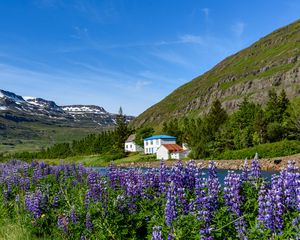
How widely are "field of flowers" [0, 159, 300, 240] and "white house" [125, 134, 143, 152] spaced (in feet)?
393

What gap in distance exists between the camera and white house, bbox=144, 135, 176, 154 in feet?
350

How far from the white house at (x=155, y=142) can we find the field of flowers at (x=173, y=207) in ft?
310

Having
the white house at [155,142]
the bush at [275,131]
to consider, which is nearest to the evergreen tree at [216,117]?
the white house at [155,142]

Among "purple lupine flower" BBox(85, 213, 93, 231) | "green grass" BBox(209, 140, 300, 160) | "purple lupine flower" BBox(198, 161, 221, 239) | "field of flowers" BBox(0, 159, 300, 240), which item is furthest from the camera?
"green grass" BBox(209, 140, 300, 160)

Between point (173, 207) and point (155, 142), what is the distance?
105m

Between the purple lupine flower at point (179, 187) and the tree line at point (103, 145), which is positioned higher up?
the tree line at point (103, 145)

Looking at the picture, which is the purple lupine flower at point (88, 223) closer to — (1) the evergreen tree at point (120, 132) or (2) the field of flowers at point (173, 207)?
(2) the field of flowers at point (173, 207)

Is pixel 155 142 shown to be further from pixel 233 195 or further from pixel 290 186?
pixel 290 186

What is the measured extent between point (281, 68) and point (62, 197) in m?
189

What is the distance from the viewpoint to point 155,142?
111 metres

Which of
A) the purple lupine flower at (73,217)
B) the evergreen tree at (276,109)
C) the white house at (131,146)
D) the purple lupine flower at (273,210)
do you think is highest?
the evergreen tree at (276,109)

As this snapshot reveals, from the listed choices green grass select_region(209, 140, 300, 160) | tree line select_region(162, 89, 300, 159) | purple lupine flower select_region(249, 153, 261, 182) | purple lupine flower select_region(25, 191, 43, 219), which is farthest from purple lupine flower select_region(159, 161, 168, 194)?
tree line select_region(162, 89, 300, 159)

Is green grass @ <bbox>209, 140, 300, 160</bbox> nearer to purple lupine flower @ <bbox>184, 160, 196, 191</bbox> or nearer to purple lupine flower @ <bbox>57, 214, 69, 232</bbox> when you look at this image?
purple lupine flower @ <bbox>57, 214, 69, 232</bbox>

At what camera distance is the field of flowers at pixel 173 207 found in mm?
5695
